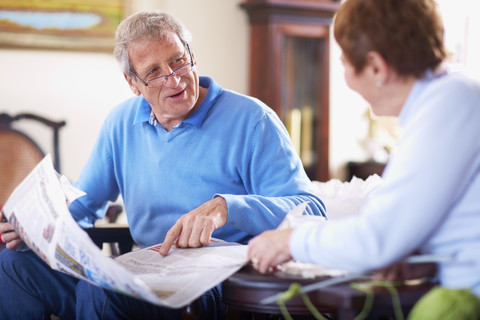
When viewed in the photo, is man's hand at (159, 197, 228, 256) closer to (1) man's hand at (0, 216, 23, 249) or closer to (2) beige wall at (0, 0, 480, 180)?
(1) man's hand at (0, 216, 23, 249)

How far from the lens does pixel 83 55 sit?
134 inches

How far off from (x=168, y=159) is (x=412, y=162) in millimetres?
985

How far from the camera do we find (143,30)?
5.62ft

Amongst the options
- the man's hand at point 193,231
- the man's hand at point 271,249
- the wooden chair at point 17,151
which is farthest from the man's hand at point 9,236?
the wooden chair at point 17,151

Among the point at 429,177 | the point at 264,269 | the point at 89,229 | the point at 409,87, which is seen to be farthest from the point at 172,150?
the point at 429,177

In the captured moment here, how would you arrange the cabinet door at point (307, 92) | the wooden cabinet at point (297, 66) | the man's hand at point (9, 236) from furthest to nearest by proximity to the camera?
1. the cabinet door at point (307, 92)
2. the wooden cabinet at point (297, 66)
3. the man's hand at point (9, 236)

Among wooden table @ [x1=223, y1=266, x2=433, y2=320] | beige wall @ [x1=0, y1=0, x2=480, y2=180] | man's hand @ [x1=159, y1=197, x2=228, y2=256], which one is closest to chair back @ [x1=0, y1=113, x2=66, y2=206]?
beige wall @ [x1=0, y1=0, x2=480, y2=180]

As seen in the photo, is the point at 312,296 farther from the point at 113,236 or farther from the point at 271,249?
the point at 113,236

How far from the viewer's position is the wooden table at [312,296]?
94 cm

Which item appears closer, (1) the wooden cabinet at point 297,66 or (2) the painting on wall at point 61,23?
(2) the painting on wall at point 61,23

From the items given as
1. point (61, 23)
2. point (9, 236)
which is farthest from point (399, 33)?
point (61, 23)

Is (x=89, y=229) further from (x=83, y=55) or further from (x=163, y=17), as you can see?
(x=83, y=55)

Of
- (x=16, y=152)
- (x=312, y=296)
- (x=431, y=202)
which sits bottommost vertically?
(x=16, y=152)

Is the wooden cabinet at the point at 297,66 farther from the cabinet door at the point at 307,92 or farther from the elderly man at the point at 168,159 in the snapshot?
the elderly man at the point at 168,159
